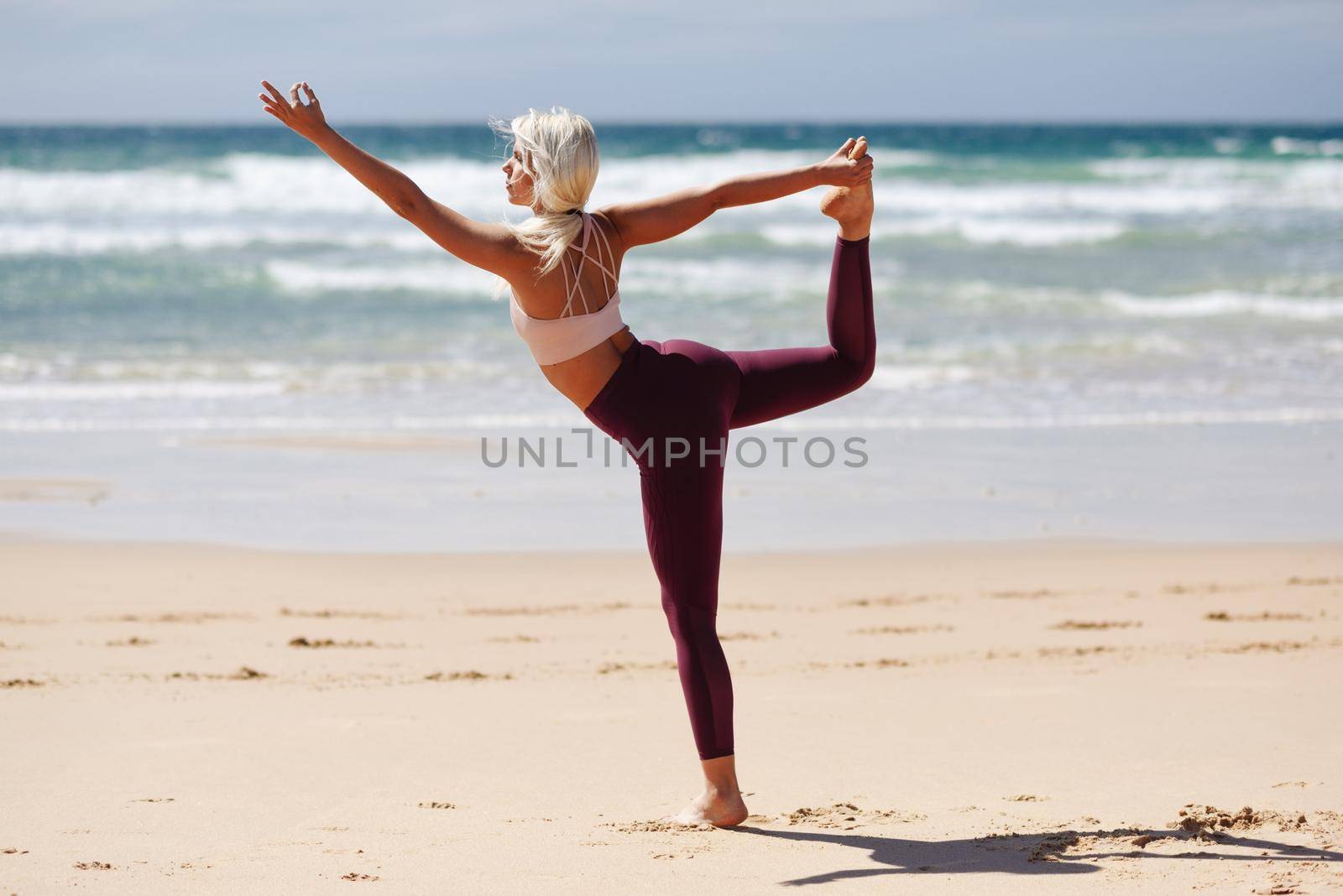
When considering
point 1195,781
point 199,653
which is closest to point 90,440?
point 199,653

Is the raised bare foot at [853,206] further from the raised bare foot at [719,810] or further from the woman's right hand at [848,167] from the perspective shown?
the raised bare foot at [719,810]

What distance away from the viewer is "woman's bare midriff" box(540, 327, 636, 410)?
3.36 m

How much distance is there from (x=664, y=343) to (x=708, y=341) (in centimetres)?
1075

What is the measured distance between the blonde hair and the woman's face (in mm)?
17

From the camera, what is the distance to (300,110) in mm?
3125

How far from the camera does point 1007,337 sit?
556 inches

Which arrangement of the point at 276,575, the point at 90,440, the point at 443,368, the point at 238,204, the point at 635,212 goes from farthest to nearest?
the point at 238,204, the point at 443,368, the point at 90,440, the point at 276,575, the point at 635,212

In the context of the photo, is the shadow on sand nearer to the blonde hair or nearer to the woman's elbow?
the blonde hair

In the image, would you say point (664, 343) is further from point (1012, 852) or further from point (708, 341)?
point (708, 341)

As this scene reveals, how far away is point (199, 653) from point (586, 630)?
5.19ft

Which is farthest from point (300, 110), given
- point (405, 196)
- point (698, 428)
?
point (698, 428)

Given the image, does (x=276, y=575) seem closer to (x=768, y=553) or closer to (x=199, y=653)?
(x=199, y=653)

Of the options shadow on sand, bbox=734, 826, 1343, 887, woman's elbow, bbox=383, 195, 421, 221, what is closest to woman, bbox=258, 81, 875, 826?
woman's elbow, bbox=383, 195, 421, 221

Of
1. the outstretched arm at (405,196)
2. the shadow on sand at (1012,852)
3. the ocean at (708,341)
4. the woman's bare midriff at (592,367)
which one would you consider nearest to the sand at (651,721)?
the shadow on sand at (1012,852)
